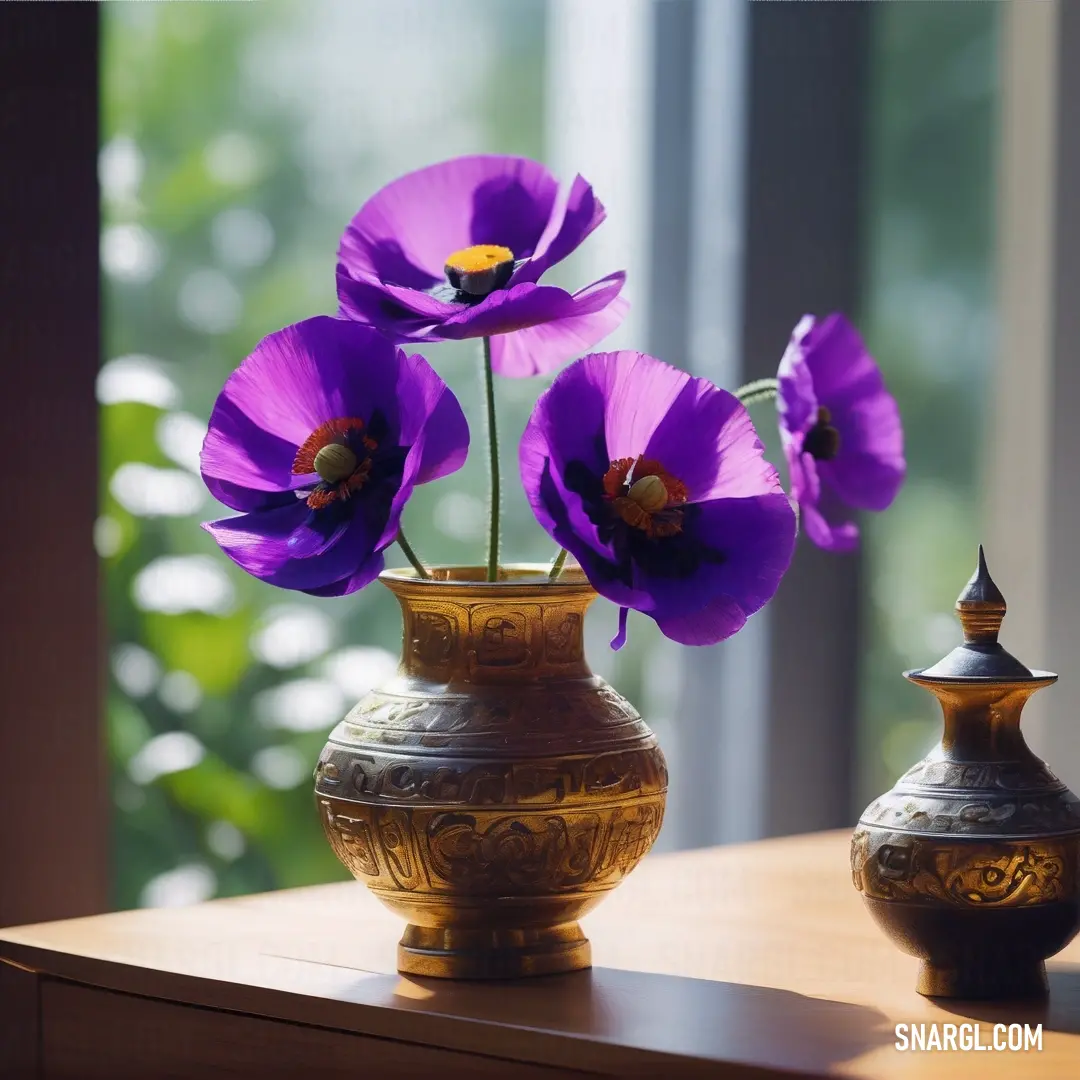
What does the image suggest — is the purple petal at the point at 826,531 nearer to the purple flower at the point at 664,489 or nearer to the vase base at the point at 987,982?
the purple flower at the point at 664,489

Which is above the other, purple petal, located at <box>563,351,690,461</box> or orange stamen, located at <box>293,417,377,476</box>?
purple petal, located at <box>563,351,690,461</box>

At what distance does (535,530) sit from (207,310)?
51cm

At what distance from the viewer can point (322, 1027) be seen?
869 millimetres

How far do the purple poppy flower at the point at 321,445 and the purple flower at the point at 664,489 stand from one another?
0.25 feet

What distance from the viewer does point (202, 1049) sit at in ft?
3.00

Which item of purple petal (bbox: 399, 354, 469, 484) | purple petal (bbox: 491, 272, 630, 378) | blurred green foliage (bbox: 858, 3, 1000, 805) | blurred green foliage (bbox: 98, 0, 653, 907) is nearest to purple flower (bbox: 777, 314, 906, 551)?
purple petal (bbox: 491, 272, 630, 378)

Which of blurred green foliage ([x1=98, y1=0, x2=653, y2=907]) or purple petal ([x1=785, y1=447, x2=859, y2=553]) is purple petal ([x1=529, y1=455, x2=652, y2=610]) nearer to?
purple petal ([x1=785, y1=447, x2=859, y2=553])

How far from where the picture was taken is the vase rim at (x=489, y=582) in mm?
889

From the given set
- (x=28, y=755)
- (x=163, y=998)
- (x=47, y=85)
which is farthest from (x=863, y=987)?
(x=47, y=85)

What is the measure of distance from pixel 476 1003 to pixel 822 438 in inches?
16.3

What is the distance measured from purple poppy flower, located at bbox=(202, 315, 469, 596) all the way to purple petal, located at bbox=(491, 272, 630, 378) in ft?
0.40

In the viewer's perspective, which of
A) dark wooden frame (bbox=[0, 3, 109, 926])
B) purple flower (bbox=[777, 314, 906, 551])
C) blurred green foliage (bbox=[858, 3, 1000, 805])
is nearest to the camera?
purple flower (bbox=[777, 314, 906, 551])

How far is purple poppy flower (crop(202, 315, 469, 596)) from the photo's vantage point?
84 cm

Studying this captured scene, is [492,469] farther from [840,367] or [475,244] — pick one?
[840,367]
